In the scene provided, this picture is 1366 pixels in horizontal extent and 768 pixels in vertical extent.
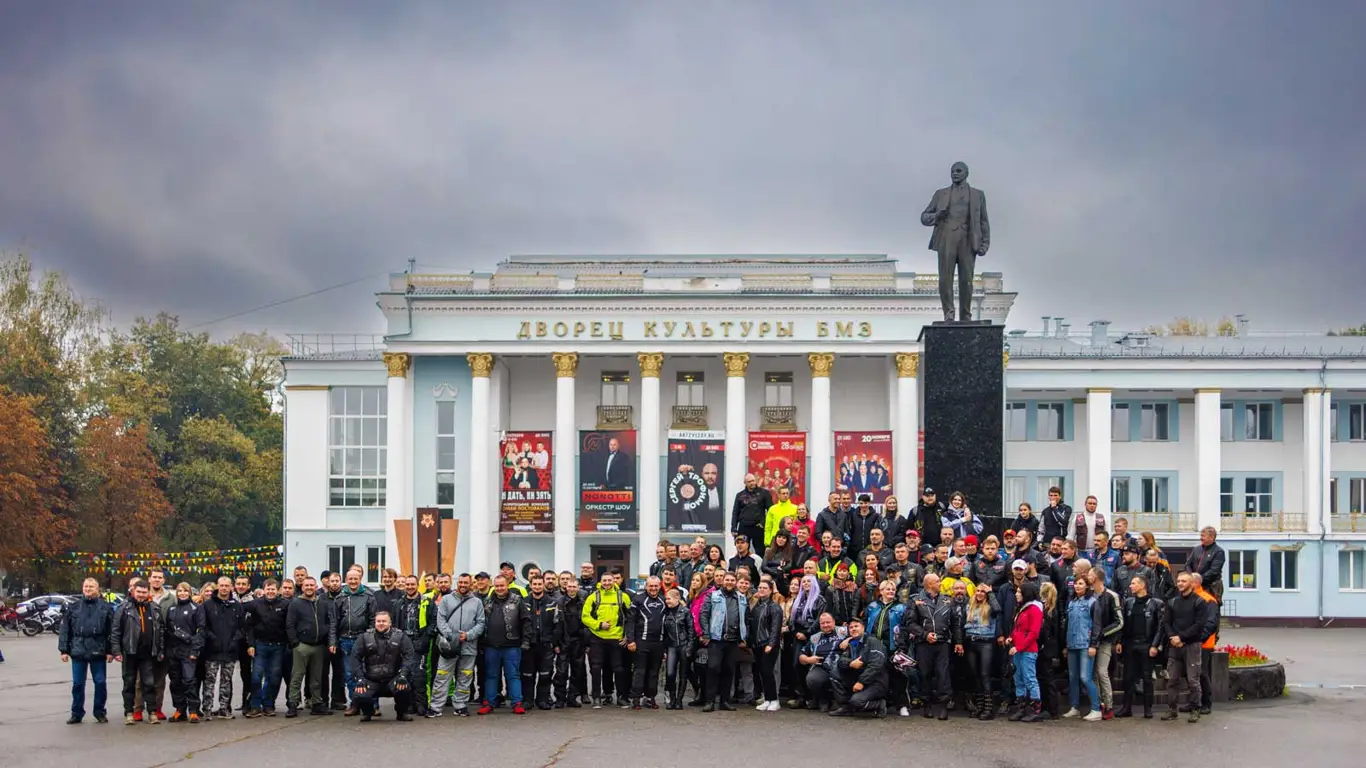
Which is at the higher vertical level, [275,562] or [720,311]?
[720,311]

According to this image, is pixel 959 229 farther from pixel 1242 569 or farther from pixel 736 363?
pixel 1242 569

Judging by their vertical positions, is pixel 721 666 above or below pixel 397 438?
below

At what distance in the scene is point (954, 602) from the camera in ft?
52.3

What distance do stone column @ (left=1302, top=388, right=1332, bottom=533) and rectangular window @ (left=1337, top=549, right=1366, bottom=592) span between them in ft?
4.06

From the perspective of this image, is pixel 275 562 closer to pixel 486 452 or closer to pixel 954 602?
pixel 486 452

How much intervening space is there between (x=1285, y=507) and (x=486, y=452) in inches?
1058

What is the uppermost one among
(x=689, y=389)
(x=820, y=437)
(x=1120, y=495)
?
(x=689, y=389)

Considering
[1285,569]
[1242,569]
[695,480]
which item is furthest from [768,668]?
[1285,569]

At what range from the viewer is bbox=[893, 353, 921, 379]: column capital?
4597 centimetres

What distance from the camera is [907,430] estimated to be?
45281 millimetres

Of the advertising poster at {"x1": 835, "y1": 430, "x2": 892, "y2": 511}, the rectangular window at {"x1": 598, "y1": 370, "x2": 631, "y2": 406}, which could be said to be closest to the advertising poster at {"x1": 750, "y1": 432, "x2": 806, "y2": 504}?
the advertising poster at {"x1": 835, "y1": 430, "x2": 892, "y2": 511}

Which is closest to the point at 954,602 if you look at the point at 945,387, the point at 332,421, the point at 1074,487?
the point at 945,387

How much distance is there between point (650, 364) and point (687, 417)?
3.26 meters

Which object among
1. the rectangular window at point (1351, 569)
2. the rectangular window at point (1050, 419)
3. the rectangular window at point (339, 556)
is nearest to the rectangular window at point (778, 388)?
the rectangular window at point (1050, 419)
